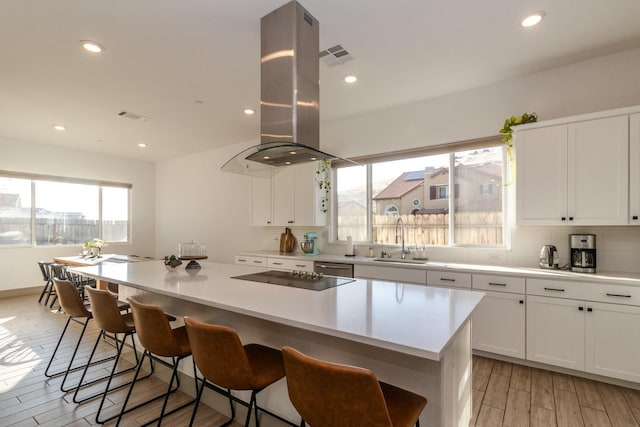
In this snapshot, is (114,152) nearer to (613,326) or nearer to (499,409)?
(499,409)

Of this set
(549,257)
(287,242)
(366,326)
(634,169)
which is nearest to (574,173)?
(634,169)

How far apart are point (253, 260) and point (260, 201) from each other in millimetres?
999

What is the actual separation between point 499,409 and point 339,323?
1.77 m

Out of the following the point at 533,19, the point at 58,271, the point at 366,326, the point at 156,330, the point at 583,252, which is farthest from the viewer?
the point at 58,271

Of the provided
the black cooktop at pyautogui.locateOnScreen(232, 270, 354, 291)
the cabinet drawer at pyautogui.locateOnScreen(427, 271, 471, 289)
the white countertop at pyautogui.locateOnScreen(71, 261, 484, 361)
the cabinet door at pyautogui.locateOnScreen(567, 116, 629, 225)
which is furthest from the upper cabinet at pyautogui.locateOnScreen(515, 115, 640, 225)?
the black cooktop at pyautogui.locateOnScreen(232, 270, 354, 291)

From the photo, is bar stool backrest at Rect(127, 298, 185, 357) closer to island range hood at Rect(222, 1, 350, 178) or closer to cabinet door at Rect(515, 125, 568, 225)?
island range hood at Rect(222, 1, 350, 178)

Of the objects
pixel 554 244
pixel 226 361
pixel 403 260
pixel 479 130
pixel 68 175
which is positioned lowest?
pixel 226 361

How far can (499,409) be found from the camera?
2.23 metres

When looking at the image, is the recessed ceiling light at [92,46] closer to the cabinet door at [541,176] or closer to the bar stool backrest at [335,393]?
the bar stool backrest at [335,393]

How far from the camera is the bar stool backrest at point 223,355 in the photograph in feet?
4.73

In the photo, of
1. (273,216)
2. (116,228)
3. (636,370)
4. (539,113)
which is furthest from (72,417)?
(116,228)

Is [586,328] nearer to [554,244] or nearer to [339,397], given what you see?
[554,244]

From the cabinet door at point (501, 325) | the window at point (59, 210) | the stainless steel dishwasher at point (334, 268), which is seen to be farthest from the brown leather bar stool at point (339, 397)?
the window at point (59, 210)

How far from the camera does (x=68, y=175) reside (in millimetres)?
6199
